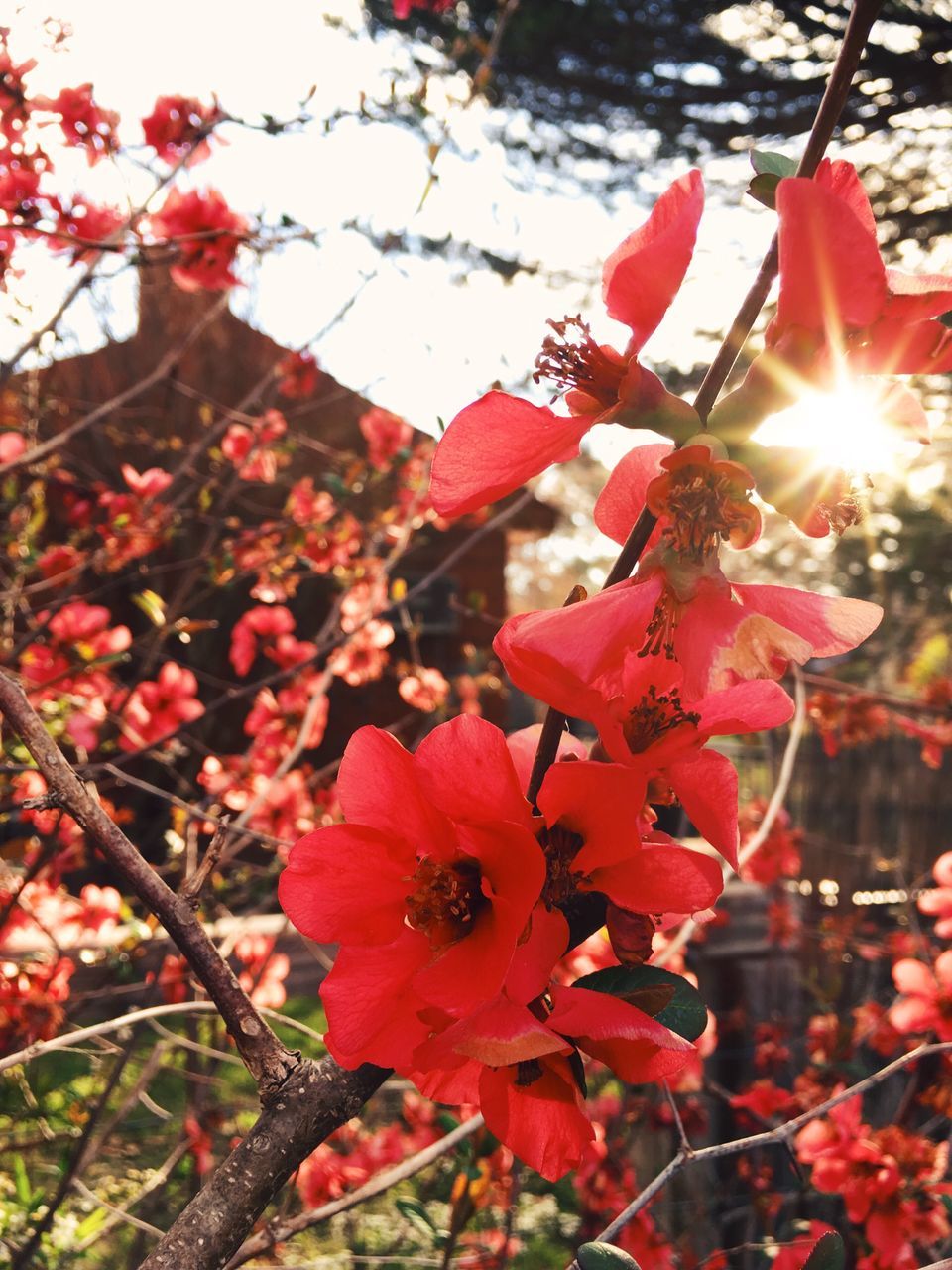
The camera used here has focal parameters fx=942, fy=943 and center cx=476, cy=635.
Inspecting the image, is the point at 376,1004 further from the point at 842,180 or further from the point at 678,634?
the point at 842,180

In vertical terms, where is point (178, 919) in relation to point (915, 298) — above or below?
below

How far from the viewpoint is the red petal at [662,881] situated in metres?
0.52

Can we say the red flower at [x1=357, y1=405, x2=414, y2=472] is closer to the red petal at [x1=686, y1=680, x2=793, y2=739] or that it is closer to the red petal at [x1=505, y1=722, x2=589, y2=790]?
the red petal at [x1=505, y1=722, x2=589, y2=790]

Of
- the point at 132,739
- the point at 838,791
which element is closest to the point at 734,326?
the point at 132,739

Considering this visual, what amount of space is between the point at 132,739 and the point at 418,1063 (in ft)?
6.75

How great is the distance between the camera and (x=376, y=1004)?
54 cm

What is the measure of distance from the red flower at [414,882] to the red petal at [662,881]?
0.06m

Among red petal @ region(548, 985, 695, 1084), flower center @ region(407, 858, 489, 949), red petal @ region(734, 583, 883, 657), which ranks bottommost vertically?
red petal @ region(548, 985, 695, 1084)

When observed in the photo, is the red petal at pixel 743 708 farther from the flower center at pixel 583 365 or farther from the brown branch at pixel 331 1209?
the brown branch at pixel 331 1209

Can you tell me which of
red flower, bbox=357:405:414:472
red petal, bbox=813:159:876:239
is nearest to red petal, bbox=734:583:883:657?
red petal, bbox=813:159:876:239

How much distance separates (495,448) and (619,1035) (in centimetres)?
34

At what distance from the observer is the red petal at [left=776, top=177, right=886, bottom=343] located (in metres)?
0.46

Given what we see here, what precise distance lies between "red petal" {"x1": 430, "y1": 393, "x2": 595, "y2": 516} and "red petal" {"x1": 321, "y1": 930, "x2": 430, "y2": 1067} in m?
0.27

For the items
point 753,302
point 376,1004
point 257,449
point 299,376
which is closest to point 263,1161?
point 376,1004
